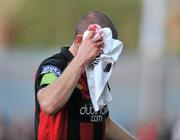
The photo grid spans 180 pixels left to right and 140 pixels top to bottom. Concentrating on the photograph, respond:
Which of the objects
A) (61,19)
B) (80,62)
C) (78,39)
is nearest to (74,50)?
(78,39)

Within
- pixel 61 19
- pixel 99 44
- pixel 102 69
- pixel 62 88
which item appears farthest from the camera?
pixel 61 19

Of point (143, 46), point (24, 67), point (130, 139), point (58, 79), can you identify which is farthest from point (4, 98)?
point (58, 79)

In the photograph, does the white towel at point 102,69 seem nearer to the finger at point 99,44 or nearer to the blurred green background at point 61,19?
the finger at point 99,44

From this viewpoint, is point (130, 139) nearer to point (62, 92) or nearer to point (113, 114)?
point (62, 92)

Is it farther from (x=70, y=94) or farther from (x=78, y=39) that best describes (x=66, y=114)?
(x=78, y=39)

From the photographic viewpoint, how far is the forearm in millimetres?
4594

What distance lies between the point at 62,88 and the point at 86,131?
1.82 feet

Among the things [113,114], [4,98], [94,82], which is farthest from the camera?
[4,98]

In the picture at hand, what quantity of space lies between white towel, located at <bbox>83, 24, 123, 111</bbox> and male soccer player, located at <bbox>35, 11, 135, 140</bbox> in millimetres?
59

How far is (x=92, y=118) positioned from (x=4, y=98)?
9905mm

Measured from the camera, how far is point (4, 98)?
48.7ft

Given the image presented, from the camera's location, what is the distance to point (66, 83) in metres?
4.59

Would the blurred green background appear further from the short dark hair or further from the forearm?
the forearm

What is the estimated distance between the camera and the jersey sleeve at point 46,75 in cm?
479
